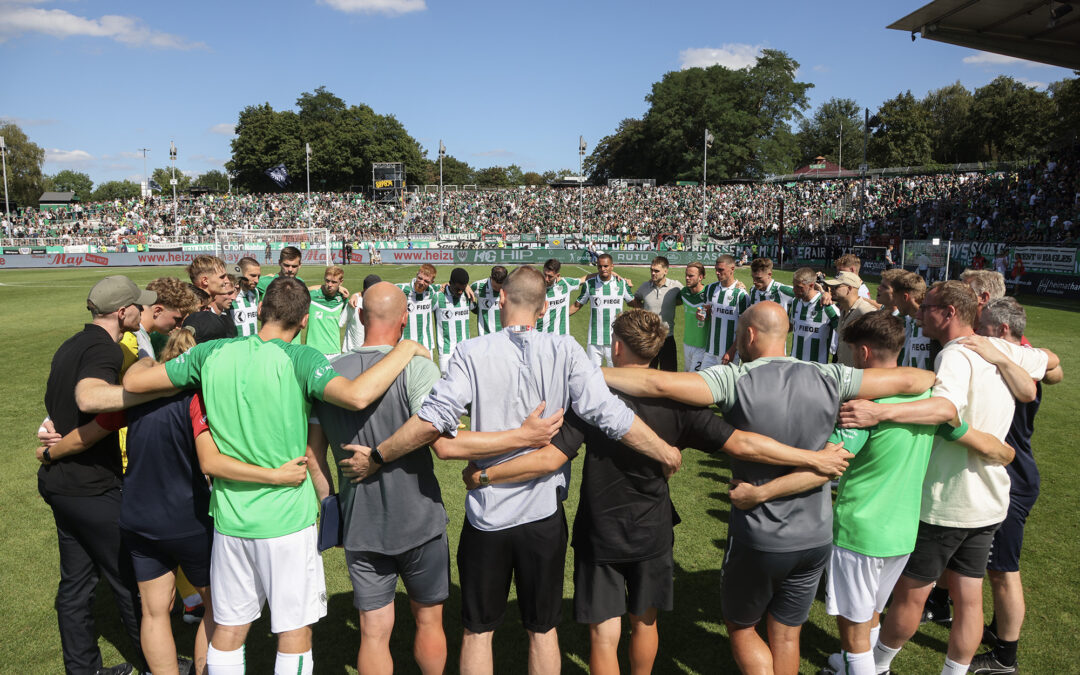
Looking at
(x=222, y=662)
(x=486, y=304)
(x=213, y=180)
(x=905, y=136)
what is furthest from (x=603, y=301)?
(x=213, y=180)

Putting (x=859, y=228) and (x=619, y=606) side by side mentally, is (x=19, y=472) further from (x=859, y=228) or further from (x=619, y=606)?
(x=859, y=228)

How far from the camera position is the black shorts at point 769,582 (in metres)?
3.08

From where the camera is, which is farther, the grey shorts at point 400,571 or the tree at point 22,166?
the tree at point 22,166

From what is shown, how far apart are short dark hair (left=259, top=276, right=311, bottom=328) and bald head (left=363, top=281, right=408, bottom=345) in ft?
0.97

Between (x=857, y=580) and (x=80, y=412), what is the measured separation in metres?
4.21

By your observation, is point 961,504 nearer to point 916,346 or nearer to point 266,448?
point 916,346

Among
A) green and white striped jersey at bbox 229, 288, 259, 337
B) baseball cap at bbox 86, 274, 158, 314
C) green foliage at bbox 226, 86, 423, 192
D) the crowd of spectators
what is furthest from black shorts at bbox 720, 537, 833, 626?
green foliage at bbox 226, 86, 423, 192

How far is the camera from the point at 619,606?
325 centimetres

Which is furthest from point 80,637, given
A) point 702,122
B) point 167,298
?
point 702,122

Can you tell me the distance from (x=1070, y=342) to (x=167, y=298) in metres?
18.4

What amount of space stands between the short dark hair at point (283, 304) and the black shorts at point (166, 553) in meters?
1.24

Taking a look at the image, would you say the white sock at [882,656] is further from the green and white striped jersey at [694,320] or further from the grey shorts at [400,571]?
the green and white striped jersey at [694,320]

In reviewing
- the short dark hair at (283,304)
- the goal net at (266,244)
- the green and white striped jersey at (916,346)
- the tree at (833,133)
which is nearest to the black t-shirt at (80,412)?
the short dark hair at (283,304)

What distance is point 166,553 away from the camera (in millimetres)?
3387
